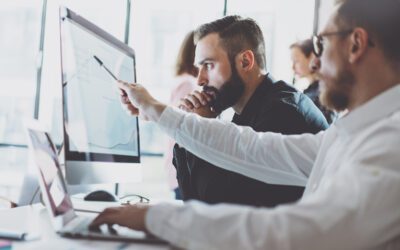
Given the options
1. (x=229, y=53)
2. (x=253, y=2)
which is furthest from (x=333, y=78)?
(x=253, y=2)

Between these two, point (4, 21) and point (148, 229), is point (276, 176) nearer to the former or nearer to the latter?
point (148, 229)

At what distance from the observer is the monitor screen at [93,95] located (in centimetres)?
113

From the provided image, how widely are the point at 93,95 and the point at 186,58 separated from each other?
1.59m

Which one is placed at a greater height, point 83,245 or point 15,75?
point 15,75

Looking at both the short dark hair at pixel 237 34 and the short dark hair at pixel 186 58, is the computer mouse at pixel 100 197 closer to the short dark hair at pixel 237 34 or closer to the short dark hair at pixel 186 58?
the short dark hair at pixel 237 34

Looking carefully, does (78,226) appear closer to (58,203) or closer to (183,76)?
(58,203)

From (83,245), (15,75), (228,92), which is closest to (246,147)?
(228,92)

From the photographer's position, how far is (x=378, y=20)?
922mm

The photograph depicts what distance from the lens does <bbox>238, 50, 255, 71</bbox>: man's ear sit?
1903 mm

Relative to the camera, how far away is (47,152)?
3.35 feet

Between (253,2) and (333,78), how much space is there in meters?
3.95

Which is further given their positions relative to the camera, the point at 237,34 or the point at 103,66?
the point at 237,34

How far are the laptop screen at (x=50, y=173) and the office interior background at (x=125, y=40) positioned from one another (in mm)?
3454

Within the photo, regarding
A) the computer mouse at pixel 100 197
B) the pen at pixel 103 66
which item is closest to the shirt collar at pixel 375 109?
the pen at pixel 103 66
